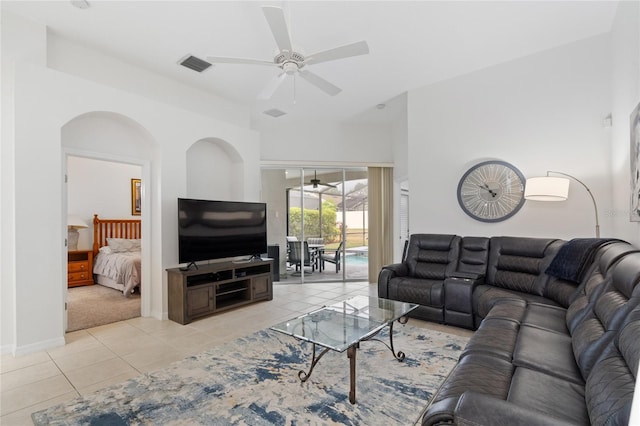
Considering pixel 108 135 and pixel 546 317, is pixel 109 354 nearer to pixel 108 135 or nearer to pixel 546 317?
pixel 108 135

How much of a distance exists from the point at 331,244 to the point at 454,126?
10.9 ft

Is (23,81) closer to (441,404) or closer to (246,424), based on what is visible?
(246,424)

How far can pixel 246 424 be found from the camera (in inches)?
74.1

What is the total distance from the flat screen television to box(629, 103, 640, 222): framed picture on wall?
418 cm

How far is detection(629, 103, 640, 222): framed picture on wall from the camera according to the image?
2.29 meters

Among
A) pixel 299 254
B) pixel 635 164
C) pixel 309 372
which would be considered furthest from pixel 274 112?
pixel 635 164

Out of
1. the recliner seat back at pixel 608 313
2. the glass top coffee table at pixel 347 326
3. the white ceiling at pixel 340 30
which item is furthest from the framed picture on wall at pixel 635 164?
the glass top coffee table at pixel 347 326

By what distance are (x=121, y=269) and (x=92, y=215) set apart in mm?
2010

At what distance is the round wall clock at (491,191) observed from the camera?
3938 millimetres

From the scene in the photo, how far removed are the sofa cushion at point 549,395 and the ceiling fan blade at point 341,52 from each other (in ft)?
8.09

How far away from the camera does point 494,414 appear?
1.06 metres

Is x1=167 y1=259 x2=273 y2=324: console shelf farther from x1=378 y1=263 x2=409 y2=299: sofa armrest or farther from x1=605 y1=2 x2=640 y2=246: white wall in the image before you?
x1=605 y1=2 x2=640 y2=246: white wall

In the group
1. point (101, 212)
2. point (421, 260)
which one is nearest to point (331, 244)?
point (421, 260)

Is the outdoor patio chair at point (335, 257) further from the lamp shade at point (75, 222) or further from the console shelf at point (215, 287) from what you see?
the lamp shade at point (75, 222)
